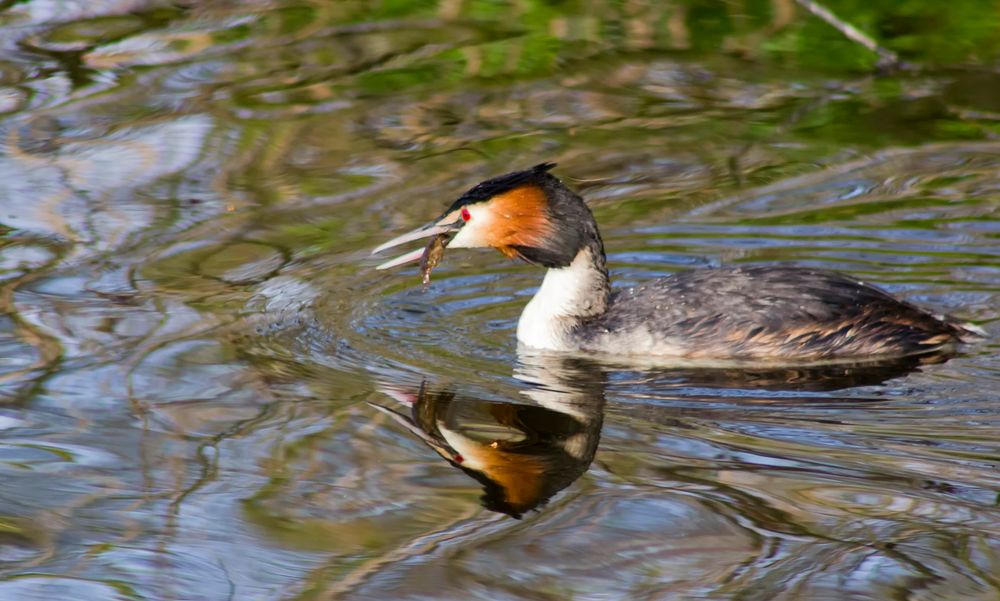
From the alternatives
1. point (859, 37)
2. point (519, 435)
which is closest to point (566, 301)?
point (519, 435)

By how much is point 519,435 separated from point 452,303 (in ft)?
5.50

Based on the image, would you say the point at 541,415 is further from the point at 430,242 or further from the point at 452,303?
the point at 452,303

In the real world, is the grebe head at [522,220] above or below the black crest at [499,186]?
below

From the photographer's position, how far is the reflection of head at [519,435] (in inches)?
206

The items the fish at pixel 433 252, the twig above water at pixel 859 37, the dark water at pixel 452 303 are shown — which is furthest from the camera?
the twig above water at pixel 859 37

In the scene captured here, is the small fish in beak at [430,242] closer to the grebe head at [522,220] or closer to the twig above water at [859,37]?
the grebe head at [522,220]

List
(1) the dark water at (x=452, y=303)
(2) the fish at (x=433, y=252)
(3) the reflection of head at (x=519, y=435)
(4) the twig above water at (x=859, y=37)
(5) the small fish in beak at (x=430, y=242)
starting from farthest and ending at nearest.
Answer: (4) the twig above water at (x=859, y=37) < (2) the fish at (x=433, y=252) < (5) the small fish in beak at (x=430, y=242) < (3) the reflection of head at (x=519, y=435) < (1) the dark water at (x=452, y=303)

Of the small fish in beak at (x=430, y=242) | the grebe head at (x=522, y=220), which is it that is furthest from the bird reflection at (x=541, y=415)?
the small fish in beak at (x=430, y=242)

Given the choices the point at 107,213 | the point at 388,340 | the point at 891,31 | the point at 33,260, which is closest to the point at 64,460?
the point at 388,340

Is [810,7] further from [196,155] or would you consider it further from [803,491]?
[803,491]

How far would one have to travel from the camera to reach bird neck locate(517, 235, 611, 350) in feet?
21.9

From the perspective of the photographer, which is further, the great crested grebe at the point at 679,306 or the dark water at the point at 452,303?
the great crested grebe at the point at 679,306

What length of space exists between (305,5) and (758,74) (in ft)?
11.6

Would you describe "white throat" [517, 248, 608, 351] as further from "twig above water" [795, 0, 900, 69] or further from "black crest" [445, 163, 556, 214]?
"twig above water" [795, 0, 900, 69]
